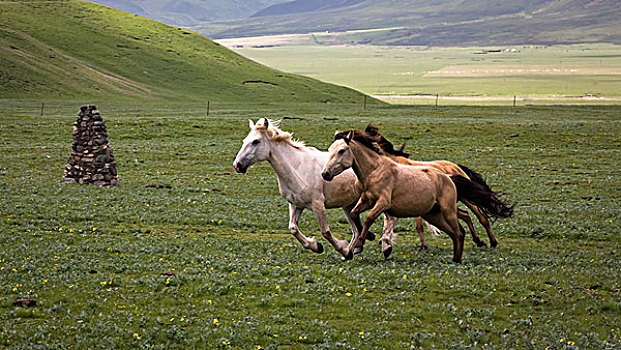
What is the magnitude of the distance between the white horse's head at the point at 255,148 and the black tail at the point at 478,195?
14.8 feet

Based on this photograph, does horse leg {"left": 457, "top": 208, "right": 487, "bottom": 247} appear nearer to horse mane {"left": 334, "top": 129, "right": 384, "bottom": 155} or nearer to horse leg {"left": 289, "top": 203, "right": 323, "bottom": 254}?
horse mane {"left": 334, "top": 129, "right": 384, "bottom": 155}

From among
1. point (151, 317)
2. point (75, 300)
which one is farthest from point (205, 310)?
point (75, 300)

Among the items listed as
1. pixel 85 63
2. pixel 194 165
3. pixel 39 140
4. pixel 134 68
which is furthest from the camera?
pixel 134 68

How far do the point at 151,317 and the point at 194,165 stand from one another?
25207 mm

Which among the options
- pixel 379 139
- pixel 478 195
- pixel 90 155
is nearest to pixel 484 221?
pixel 478 195

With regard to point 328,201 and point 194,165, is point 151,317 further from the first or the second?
point 194,165

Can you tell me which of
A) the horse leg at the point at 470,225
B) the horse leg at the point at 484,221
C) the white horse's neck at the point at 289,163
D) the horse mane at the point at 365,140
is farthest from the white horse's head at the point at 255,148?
the horse leg at the point at 484,221

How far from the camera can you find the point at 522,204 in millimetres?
24547

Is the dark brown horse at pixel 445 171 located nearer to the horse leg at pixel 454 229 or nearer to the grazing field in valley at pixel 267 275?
the grazing field in valley at pixel 267 275

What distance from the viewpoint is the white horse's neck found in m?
15.4

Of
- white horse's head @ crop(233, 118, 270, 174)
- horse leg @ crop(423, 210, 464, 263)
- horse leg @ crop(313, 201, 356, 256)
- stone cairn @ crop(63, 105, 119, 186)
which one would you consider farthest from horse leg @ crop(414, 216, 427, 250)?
stone cairn @ crop(63, 105, 119, 186)

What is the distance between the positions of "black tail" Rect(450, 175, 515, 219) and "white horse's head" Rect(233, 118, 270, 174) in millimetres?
4497

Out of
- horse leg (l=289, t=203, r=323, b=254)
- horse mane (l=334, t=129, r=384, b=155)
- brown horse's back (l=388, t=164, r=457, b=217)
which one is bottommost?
horse leg (l=289, t=203, r=323, b=254)

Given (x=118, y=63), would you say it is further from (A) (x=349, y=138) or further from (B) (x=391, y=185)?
(B) (x=391, y=185)
